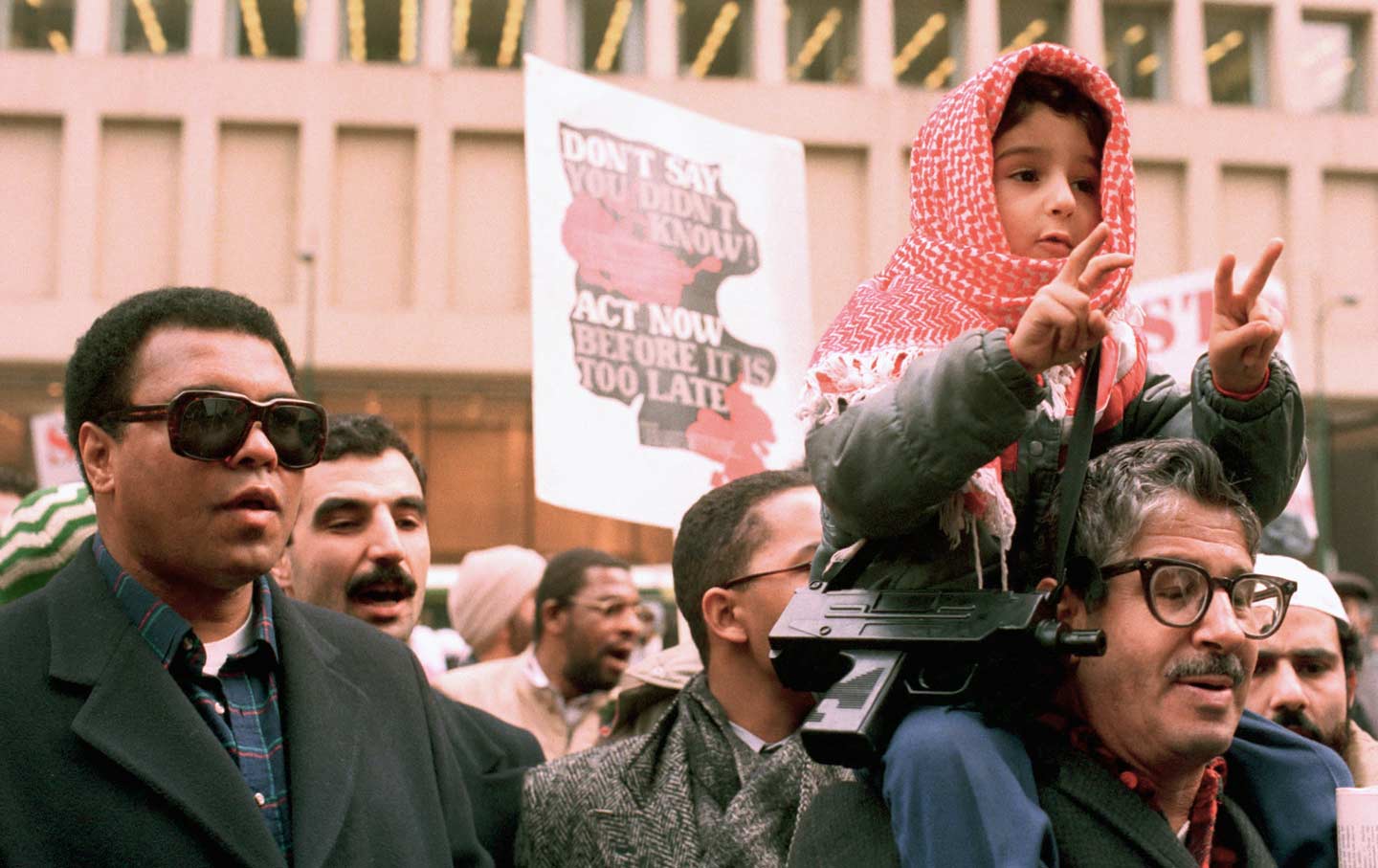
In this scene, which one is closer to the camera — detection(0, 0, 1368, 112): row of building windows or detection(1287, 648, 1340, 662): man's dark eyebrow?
detection(1287, 648, 1340, 662): man's dark eyebrow

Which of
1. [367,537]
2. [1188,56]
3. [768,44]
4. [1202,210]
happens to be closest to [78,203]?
[768,44]

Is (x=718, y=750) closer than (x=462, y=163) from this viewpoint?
Yes

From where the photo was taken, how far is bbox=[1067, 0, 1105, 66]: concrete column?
29047 millimetres

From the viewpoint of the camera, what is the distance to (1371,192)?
1179 inches

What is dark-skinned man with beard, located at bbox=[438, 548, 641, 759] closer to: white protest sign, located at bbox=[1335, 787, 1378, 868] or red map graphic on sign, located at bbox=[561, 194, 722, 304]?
red map graphic on sign, located at bbox=[561, 194, 722, 304]

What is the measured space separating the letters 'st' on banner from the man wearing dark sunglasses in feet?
6.62

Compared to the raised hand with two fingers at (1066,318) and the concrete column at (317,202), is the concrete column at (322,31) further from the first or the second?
the raised hand with two fingers at (1066,318)

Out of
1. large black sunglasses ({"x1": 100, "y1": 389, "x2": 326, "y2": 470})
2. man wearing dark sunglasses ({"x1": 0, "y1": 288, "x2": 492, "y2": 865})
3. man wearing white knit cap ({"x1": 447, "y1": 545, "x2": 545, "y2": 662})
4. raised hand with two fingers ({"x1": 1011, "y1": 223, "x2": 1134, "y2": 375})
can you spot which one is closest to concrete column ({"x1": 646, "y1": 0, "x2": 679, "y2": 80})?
man wearing white knit cap ({"x1": 447, "y1": 545, "x2": 545, "y2": 662})

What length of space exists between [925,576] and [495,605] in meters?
5.63

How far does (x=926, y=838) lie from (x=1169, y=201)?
94.5 feet

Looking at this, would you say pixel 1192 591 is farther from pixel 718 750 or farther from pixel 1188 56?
pixel 1188 56

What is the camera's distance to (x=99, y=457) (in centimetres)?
271

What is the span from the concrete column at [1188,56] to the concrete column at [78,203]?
64.1ft

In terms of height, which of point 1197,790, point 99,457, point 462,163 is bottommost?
point 1197,790
